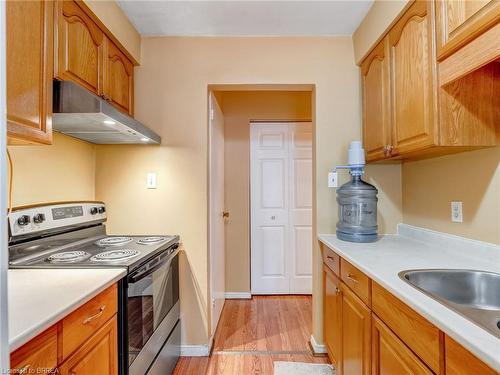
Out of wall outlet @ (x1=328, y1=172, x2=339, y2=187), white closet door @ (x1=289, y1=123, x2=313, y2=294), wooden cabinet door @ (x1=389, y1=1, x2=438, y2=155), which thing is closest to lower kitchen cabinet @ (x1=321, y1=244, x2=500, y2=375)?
wall outlet @ (x1=328, y1=172, x2=339, y2=187)

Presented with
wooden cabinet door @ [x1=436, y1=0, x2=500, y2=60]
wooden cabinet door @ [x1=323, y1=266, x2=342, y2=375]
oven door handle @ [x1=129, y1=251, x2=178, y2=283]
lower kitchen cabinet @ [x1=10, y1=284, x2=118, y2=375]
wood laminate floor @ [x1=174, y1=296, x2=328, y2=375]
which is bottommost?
wood laminate floor @ [x1=174, y1=296, x2=328, y2=375]

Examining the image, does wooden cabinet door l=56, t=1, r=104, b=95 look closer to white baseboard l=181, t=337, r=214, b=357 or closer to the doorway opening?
the doorway opening

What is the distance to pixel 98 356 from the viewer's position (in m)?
1.08

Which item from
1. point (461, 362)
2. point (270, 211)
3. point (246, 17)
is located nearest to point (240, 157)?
point (270, 211)

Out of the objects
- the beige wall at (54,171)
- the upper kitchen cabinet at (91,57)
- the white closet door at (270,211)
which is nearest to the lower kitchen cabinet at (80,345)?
the beige wall at (54,171)

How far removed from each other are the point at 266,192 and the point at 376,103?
5.34 feet

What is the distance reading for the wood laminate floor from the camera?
1.96 metres

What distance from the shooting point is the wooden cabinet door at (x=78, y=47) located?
131 centimetres

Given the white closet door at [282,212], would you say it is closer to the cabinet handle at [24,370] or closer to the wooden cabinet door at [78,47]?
the wooden cabinet door at [78,47]

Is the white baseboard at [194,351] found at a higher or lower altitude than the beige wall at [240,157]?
lower

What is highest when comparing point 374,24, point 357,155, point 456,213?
point 374,24

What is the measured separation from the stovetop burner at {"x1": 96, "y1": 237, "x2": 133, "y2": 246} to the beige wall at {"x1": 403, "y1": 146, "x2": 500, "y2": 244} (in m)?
1.94

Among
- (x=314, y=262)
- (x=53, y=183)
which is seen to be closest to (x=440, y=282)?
(x=314, y=262)

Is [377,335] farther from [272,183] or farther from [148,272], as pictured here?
[272,183]
